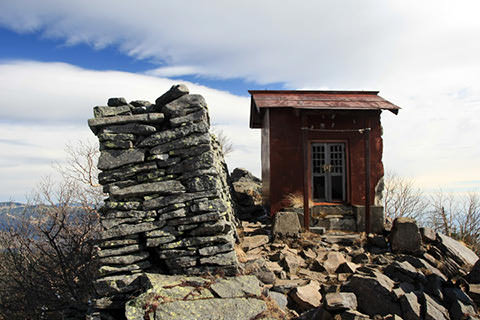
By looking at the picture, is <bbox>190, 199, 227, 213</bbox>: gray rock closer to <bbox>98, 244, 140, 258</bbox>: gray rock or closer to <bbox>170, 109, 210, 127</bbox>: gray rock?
<bbox>98, 244, 140, 258</bbox>: gray rock

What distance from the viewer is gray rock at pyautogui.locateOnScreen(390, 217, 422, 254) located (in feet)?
27.0

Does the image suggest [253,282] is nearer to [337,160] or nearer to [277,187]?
[277,187]

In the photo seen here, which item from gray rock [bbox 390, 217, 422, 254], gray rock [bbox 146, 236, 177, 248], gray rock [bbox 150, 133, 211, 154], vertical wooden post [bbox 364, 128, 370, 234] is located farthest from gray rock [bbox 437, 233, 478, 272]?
gray rock [bbox 146, 236, 177, 248]

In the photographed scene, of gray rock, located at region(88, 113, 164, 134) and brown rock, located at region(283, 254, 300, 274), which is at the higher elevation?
gray rock, located at region(88, 113, 164, 134)

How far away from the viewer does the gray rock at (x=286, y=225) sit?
28.2 ft

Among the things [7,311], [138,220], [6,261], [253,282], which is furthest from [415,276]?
[6,261]

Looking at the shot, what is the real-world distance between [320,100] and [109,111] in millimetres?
6820

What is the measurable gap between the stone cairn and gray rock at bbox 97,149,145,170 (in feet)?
0.05

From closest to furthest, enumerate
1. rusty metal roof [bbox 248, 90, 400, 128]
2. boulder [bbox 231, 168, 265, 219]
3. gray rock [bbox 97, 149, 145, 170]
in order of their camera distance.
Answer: gray rock [bbox 97, 149, 145, 170]
rusty metal roof [bbox 248, 90, 400, 128]
boulder [bbox 231, 168, 265, 219]

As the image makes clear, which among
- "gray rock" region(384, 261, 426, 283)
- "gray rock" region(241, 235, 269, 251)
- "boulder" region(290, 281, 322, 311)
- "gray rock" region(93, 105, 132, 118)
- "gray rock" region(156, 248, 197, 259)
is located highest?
"gray rock" region(93, 105, 132, 118)

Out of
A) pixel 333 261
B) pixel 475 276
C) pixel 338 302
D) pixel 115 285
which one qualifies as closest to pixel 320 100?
pixel 333 261

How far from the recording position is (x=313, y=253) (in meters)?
7.92

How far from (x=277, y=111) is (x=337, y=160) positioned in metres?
2.50

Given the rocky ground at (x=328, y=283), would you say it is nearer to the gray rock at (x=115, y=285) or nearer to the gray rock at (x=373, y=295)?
the gray rock at (x=373, y=295)
